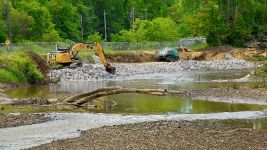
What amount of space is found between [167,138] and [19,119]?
917cm

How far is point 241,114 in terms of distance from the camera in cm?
2691

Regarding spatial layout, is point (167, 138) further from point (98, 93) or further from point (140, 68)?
point (140, 68)

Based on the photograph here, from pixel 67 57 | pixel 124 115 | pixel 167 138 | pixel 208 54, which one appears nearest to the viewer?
pixel 167 138

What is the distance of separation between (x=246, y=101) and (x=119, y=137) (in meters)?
14.7

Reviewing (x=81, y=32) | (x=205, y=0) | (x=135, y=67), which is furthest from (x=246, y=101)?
(x=81, y=32)

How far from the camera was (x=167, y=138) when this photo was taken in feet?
63.6

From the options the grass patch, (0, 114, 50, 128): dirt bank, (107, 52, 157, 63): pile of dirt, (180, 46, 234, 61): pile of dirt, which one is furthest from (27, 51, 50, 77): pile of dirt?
(180, 46, 234, 61): pile of dirt

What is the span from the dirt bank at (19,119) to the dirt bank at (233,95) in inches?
481

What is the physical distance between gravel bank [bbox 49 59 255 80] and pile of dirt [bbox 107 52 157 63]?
5.79 meters

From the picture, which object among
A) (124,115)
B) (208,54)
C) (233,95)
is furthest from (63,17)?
(124,115)

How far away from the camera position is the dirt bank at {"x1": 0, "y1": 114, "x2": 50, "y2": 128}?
79.8 feet

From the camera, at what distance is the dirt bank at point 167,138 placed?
706 inches

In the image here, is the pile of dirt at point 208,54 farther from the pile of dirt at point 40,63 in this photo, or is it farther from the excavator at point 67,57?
the pile of dirt at point 40,63

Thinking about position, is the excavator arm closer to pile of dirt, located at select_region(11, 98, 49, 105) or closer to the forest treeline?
the forest treeline
